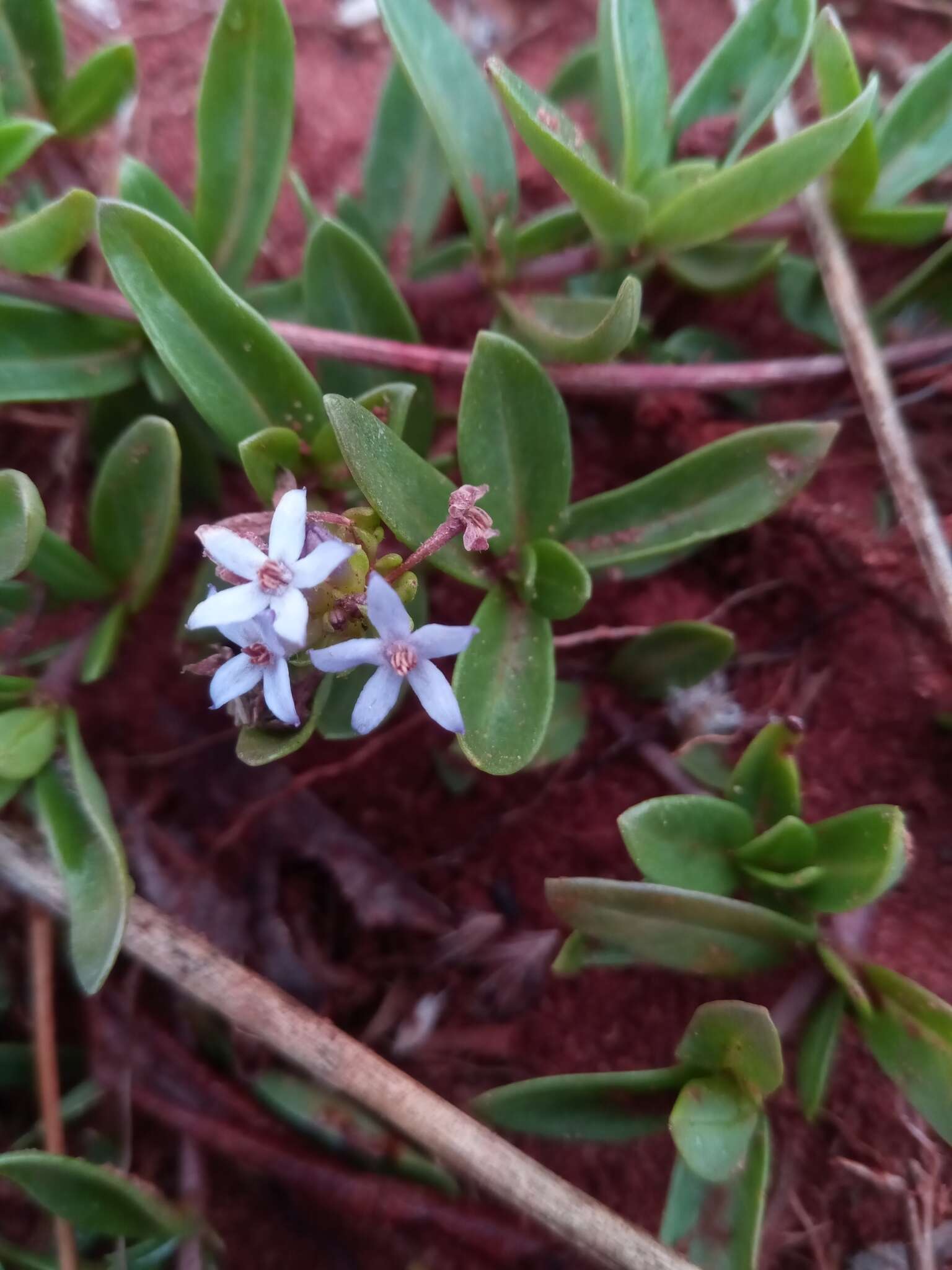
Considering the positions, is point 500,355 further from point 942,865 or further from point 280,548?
point 942,865

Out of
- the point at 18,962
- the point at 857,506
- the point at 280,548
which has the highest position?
the point at 280,548

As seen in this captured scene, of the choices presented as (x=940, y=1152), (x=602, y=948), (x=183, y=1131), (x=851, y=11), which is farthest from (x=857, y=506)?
(x=183, y=1131)

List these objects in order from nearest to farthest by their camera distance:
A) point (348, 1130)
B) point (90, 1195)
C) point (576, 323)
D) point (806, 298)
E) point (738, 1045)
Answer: point (738, 1045), point (90, 1195), point (348, 1130), point (576, 323), point (806, 298)

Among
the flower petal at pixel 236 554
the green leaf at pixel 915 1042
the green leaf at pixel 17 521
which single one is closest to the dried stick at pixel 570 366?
the green leaf at pixel 17 521

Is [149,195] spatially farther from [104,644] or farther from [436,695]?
[436,695]

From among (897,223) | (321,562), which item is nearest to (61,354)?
(321,562)

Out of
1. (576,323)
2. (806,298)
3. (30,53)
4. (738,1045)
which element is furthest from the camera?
(806,298)

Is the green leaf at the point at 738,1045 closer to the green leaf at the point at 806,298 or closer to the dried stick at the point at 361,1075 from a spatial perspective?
the dried stick at the point at 361,1075
